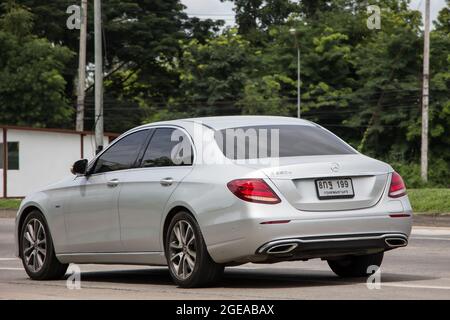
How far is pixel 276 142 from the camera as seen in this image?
10.7 m

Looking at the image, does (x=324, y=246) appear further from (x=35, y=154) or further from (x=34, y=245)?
(x=35, y=154)

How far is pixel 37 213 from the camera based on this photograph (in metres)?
12.5

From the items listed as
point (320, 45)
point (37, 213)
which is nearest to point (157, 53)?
point (320, 45)

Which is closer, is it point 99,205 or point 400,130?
point 99,205

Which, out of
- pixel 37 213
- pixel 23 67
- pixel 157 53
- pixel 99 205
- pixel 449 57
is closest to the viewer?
pixel 99 205

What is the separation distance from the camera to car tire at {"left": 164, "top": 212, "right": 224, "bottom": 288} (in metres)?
10.2

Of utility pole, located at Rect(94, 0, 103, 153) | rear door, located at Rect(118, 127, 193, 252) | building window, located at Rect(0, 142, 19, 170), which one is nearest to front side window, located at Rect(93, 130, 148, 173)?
rear door, located at Rect(118, 127, 193, 252)

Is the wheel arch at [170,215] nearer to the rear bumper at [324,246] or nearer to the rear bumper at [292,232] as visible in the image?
the rear bumper at [292,232]

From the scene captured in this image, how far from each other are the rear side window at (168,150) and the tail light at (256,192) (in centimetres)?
90

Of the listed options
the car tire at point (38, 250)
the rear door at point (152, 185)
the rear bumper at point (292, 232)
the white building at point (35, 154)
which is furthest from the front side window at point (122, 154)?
the white building at point (35, 154)

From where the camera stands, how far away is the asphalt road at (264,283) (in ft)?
31.9

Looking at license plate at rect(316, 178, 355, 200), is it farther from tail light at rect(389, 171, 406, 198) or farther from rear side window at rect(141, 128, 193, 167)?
rear side window at rect(141, 128, 193, 167)
